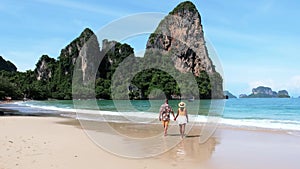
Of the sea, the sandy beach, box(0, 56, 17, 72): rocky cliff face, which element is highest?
box(0, 56, 17, 72): rocky cliff face

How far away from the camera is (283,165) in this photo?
8.39m

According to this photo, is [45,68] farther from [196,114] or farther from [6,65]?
[196,114]

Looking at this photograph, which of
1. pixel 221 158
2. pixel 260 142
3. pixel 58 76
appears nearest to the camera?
pixel 221 158

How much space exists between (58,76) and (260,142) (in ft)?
403

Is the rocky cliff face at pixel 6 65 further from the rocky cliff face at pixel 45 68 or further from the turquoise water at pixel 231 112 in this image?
the turquoise water at pixel 231 112

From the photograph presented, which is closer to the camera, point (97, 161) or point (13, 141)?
point (97, 161)

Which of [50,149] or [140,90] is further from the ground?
[140,90]

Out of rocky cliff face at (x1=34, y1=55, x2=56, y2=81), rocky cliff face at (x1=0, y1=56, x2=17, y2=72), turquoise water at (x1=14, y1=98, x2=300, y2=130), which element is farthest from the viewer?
rocky cliff face at (x1=0, y1=56, x2=17, y2=72)

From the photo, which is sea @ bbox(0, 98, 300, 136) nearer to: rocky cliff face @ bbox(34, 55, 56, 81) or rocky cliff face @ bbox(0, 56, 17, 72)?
rocky cliff face @ bbox(34, 55, 56, 81)

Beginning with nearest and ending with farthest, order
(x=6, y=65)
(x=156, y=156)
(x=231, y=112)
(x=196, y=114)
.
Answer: (x=156, y=156)
(x=196, y=114)
(x=231, y=112)
(x=6, y=65)

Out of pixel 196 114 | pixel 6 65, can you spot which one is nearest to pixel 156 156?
pixel 196 114

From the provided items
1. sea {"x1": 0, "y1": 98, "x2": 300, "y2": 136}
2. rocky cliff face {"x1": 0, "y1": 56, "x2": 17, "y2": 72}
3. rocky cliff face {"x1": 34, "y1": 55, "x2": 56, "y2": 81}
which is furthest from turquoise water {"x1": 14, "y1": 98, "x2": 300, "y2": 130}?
rocky cliff face {"x1": 0, "y1": 56, "x2": 17, "y2": 72}

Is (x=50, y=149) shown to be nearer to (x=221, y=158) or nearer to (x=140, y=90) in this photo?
(x=221, y=158)

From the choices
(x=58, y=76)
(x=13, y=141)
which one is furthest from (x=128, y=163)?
(x=58, y=76)
